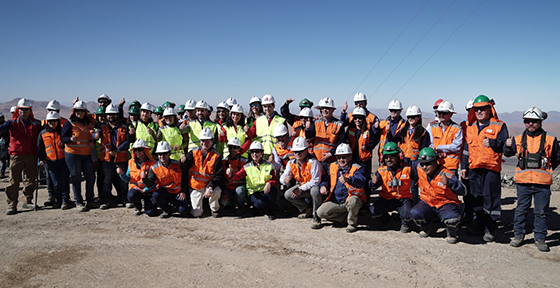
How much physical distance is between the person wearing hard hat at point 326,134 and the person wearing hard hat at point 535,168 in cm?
280

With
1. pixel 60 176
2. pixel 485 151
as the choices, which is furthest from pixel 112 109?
pixel 485 151

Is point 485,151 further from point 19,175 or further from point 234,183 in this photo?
point 19,175

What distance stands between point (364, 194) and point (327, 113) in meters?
1.76

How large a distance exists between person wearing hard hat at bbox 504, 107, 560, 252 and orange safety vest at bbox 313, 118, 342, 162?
111 inches

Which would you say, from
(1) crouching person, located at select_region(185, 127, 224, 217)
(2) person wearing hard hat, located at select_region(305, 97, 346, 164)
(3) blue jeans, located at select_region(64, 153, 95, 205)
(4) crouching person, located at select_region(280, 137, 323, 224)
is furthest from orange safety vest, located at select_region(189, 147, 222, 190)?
(3) blue jeans, located at select_region(64, 153, 95, 205)

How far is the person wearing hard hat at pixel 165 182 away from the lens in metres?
6.83

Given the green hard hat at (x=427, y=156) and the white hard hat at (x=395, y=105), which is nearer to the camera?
the green hard hat at (x=427, y=156)

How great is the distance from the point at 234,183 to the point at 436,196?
3.65 meters

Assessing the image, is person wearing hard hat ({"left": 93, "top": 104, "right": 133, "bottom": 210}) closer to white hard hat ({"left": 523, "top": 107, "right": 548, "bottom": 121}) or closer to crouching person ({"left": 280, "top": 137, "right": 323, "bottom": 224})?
crouching person ({"left": 280, "top": 137, "right": 323, "bottom": 224})

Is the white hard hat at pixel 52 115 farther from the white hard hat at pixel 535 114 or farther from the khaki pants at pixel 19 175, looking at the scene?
the white hard hat at pixel 535 114

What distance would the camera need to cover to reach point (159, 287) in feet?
13.6

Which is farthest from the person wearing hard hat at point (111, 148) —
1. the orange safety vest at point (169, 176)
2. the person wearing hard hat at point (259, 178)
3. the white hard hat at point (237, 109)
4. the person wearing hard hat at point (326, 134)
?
the person wearing hard hat at point (326, 134)

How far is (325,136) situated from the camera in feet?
23.1

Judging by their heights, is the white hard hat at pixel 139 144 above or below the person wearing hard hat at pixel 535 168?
above
